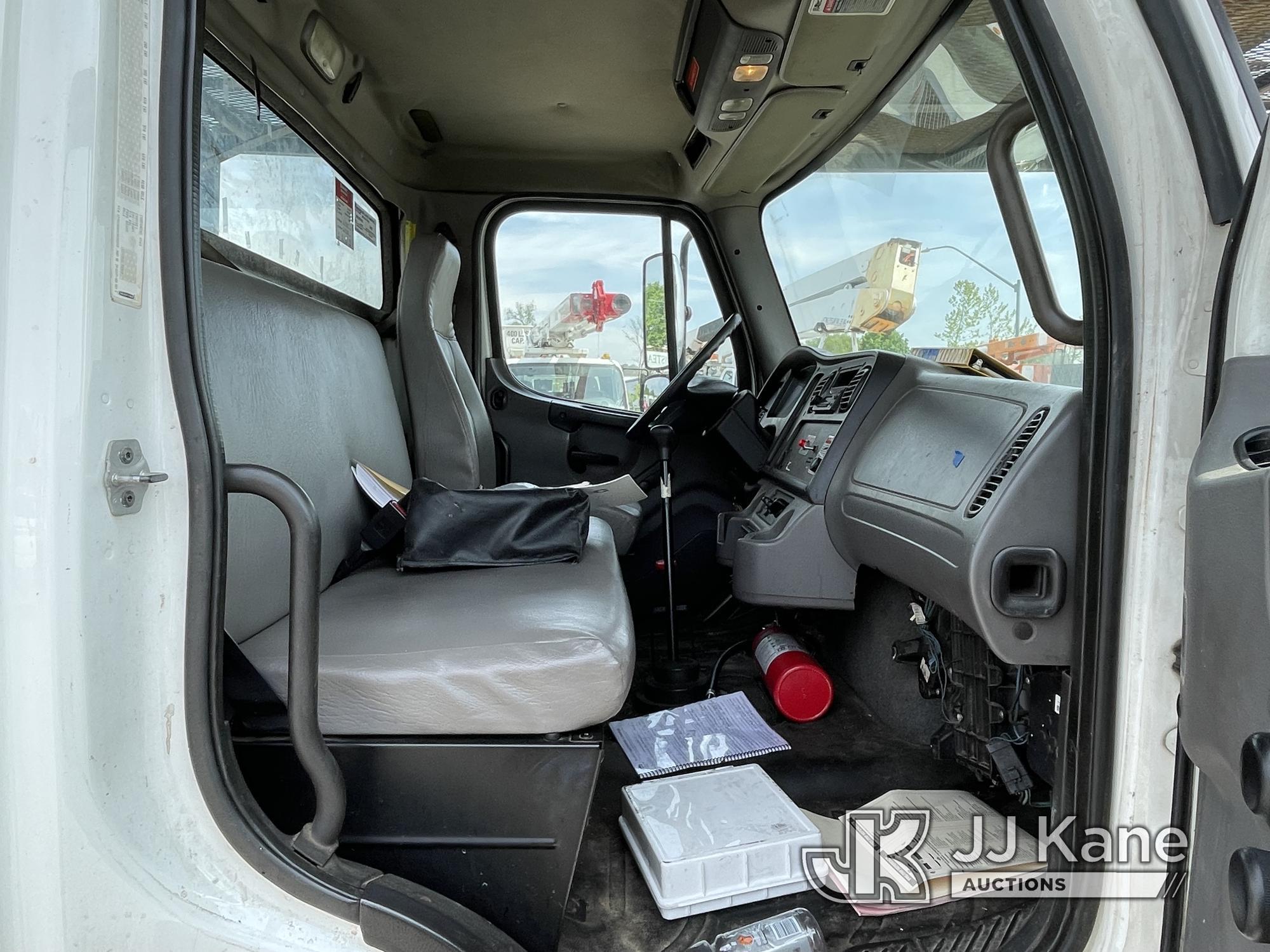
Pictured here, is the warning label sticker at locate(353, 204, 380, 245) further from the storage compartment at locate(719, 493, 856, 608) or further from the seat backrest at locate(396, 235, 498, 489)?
the storage compartment at locate(719, 493, 856, 608)

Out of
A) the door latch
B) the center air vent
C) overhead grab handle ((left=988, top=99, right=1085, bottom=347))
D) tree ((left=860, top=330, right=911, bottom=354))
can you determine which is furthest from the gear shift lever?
the door latch

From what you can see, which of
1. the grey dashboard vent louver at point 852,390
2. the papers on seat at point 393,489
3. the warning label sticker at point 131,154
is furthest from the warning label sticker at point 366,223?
the warning label sticker at point 131,154

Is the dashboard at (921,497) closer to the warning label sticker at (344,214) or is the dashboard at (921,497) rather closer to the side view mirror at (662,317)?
the side view mirror at (662,317)

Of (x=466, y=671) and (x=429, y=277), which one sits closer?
(x=466, y=671)

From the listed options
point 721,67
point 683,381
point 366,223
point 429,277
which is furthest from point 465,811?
point 366,223

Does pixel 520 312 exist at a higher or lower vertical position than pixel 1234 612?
higher

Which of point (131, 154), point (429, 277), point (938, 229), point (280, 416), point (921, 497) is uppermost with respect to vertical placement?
point (938, 229)

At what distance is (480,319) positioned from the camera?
3098 millimetres

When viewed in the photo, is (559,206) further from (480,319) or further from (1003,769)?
(1003,769)

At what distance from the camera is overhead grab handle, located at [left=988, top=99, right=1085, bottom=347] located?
1.64m

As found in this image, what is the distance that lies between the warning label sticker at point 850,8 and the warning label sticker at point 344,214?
52.4 inches

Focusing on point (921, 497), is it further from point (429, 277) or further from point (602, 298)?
point (602, 298)

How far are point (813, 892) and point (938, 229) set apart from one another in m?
1.61

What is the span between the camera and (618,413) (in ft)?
10.0
